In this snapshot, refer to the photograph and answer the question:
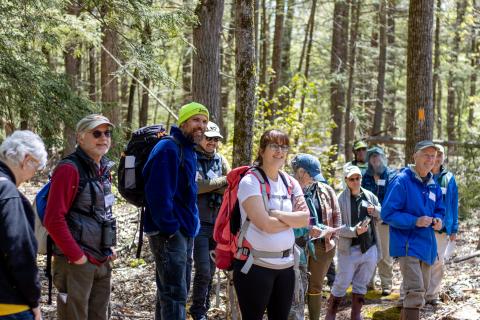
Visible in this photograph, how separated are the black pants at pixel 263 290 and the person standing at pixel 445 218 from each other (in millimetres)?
3390

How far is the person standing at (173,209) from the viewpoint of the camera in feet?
16.3

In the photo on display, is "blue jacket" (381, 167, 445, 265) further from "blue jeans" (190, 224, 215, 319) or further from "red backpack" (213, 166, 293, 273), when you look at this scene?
"blue jeans" (190, 224, 215, 319)

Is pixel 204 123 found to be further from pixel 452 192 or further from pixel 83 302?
pixel 452 192

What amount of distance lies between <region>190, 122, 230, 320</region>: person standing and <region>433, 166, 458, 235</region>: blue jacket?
2825mm

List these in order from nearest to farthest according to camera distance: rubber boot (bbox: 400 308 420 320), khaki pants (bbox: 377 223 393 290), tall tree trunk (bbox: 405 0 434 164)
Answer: rubber boot (bbox: 400 308 420 320) < khaki pants (bbox: 377 223 393 290) < tall tree trunk (bbox: 405 0 434 164)

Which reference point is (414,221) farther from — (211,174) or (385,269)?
(385,269)

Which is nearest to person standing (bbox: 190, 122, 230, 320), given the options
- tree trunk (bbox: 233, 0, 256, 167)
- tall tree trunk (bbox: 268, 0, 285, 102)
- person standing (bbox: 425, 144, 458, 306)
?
tree trunk (bbox: 233, 0, 256, 167)

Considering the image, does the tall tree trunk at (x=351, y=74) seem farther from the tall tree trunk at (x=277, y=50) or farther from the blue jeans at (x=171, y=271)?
the blue jeans at (x=171, y=271)

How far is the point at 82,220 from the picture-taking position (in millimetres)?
4598

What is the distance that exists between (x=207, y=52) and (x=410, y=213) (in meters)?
4.13

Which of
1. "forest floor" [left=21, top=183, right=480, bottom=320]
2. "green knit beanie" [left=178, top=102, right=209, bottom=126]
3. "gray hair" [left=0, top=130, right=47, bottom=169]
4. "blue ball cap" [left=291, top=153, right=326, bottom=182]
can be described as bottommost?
"forest floor" [left=21, top=183, right=480, bottom=320]

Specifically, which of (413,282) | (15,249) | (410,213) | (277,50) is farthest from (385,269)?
(277,50)

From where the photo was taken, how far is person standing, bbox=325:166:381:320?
705 cm

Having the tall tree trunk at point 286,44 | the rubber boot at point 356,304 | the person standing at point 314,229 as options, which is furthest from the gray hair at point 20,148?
the tall tree trunk at point 286,44
